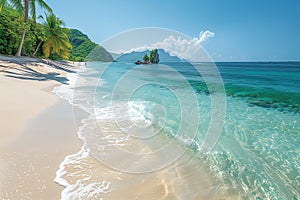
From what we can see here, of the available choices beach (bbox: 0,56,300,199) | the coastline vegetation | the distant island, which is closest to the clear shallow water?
beach (bbox: 0,56,300,199)

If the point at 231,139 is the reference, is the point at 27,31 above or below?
above

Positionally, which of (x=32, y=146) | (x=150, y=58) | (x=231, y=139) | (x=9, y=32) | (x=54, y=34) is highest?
(x=54, y=34)

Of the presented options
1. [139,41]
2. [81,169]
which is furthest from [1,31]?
[81,169]

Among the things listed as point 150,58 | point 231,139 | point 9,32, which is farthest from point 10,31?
point 150,58

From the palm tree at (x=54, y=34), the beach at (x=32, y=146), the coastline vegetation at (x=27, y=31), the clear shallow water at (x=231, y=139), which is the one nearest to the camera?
the beach at (x=32, y=146)

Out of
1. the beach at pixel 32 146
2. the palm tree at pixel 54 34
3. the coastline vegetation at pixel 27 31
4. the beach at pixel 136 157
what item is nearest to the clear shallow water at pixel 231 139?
the beach at pixel 136 157

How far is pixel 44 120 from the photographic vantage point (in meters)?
5.64

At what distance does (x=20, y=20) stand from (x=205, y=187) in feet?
101

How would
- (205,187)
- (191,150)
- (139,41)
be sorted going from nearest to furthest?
1. (205,187)
2. (191,150)
3. (139,41)

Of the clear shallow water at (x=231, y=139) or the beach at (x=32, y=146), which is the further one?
the clear shallow water at (x=231, y=139)

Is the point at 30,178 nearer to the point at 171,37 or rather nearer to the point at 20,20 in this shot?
the point at 171,37

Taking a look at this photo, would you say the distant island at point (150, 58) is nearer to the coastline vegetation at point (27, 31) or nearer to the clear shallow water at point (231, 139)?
the coastline vegetation at point (27, 31)

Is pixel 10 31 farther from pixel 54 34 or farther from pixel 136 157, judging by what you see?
pixel 136 157

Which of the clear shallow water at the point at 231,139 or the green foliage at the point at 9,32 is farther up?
the green foliage at the point at 9,32
